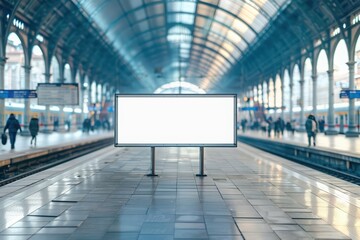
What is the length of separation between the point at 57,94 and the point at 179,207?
18516mm

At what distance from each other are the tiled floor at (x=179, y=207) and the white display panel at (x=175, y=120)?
3.21ft

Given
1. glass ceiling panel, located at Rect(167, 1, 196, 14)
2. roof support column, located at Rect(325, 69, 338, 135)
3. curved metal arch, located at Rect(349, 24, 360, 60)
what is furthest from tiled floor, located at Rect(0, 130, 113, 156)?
curved metal arch, located at Rect(349, 24, 360, 60)

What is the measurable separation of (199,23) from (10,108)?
2425 centimetres

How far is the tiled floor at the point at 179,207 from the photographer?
16.7ft

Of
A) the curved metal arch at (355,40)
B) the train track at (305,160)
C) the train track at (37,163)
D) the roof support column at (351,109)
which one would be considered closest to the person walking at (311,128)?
the train track at (305,160)

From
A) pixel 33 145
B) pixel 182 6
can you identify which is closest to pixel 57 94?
pixel 33 145

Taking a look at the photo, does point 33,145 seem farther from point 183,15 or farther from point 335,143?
point 183,15

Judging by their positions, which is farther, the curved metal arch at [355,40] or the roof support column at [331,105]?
the roof support column at [331,105]

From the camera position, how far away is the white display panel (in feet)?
32.0

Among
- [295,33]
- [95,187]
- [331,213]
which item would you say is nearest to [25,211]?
[95,187]

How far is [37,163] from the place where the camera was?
659 inches

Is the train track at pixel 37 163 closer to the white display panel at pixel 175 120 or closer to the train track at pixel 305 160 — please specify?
the white display panel at pixel 175 120

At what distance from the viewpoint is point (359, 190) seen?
8.74 m

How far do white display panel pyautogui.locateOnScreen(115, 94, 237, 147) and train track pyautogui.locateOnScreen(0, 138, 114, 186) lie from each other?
4015 millimetres
